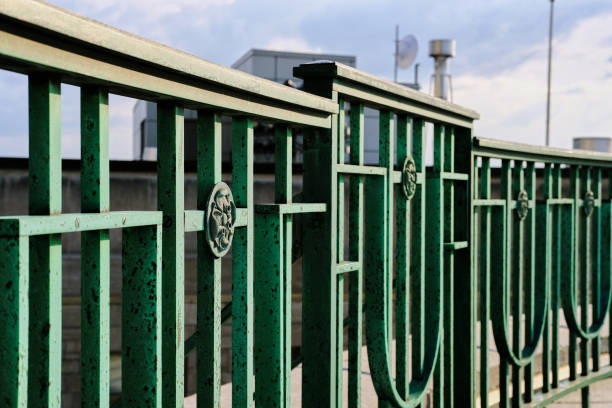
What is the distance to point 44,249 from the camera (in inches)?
46.4

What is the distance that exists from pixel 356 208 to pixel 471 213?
966 mm

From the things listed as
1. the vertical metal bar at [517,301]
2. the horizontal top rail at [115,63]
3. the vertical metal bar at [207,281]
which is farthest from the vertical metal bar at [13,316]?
the vertical metal bar at [517,301]

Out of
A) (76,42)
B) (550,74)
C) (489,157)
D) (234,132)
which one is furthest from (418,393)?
(550,74)

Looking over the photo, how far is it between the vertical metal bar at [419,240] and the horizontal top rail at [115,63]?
3.18ft

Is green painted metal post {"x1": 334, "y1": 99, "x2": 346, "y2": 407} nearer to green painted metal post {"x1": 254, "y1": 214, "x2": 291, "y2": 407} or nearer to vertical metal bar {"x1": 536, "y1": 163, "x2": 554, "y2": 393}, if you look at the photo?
green painted metal post {"x1": 254, "y1": 214, "x2": 291, "y2": 407}

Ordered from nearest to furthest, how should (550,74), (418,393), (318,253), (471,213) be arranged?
(318,253) → (418,393) → (471,213) → (550,74)

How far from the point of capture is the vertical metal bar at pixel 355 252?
2.21 meters

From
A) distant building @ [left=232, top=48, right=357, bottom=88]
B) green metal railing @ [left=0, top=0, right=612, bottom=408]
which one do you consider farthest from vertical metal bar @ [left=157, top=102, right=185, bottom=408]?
distant building @ [left=232, top=48, right=357, bottom=88]

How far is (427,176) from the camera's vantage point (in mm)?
2836

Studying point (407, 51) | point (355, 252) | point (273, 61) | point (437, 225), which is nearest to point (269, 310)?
point (355, 252)

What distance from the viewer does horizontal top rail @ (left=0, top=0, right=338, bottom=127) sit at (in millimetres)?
1081

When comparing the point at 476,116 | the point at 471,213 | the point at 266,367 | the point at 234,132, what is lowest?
the point at 266,367

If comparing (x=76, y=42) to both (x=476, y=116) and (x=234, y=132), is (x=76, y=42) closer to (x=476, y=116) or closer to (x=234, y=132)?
(x=234, y=132)

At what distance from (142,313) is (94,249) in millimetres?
175
